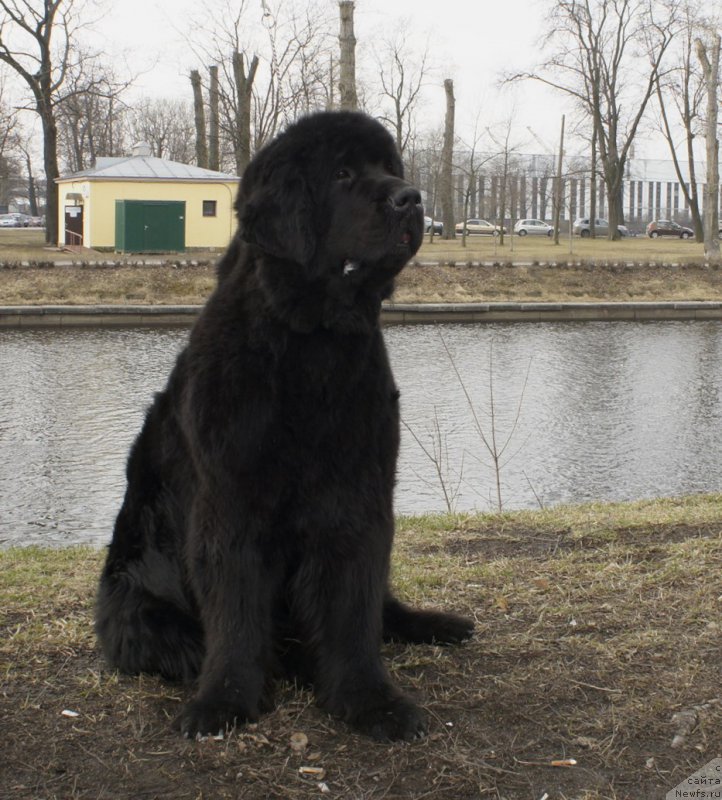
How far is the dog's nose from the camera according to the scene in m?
2.95

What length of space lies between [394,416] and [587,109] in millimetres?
57585

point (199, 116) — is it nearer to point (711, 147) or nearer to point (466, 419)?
point (711, 147)

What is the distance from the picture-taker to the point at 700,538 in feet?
17.6

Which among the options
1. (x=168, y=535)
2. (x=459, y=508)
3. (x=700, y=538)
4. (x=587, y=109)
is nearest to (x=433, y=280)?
(x=459, y=508)

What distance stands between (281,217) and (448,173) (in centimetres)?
5287

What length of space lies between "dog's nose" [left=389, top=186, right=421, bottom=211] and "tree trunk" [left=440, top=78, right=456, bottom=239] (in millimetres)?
52481

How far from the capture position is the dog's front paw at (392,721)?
115 inches

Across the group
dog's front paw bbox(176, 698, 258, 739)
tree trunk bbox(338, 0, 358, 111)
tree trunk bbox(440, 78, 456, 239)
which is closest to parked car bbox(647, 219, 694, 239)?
tree trunk bbox(440, 78, 456, 239)

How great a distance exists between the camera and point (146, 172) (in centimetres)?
4194

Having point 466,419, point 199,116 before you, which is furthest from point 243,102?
point 466,419

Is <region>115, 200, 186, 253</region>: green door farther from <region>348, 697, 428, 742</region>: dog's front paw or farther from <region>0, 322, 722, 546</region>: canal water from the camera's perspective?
<region>348, 697, 428, 742</region>: dog's front paw

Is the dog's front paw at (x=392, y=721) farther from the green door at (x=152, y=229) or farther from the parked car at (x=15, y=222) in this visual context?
the parked car at (x=15, y=222)

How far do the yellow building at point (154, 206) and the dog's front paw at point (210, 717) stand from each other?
3589 centimetres

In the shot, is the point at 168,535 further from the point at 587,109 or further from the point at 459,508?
the point at 587,109
